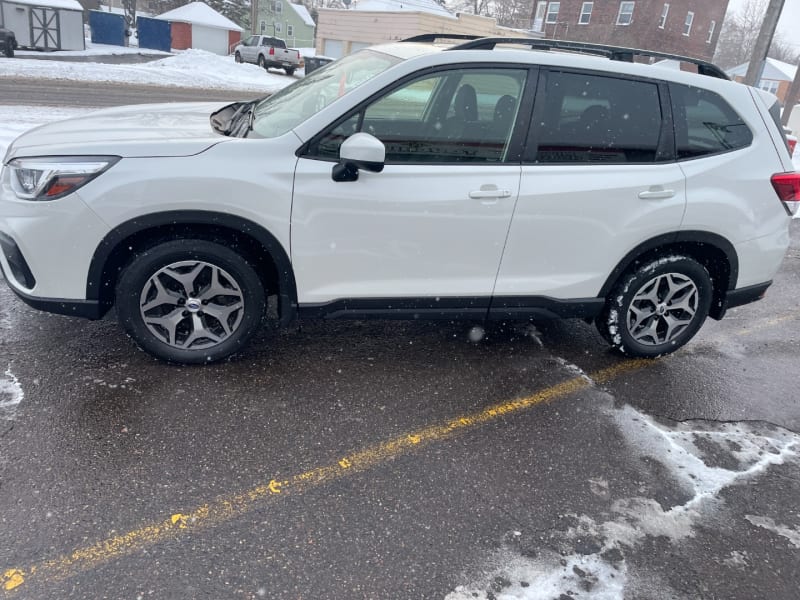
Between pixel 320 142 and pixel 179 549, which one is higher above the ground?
pixel 320 142

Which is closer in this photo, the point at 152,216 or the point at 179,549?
the point at 179,549

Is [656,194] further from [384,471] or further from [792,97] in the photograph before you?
[792,97]

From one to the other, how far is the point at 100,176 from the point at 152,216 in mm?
305

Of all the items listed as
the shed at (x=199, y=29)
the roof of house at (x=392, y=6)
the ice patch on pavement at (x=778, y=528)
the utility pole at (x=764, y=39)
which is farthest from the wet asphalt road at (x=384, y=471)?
the shed at (x=199, y=29)

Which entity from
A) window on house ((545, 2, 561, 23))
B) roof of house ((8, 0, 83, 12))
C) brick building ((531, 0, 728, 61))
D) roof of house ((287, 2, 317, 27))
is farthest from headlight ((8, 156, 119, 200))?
roof of house ((287, 2, 317, 27))

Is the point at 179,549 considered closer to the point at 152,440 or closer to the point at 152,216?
the point at 152,440

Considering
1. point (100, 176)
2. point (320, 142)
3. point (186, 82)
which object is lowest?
point (186, 82)

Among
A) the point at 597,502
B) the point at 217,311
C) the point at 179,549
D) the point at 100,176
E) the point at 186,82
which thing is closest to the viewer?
the point at 179,549

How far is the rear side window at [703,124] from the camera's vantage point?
12.4ft

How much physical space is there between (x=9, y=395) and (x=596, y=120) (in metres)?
3.58

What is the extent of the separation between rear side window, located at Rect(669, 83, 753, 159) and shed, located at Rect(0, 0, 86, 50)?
114ft

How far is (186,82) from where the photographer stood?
22.6 metres

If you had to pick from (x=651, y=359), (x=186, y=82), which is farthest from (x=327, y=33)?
(x=651, y=359)

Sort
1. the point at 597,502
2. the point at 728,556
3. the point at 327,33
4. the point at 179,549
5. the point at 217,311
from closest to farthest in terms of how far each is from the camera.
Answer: the point at 179,549, the point at 728,556, the point at 597,502, the point at 217,311, the point at 327,33
